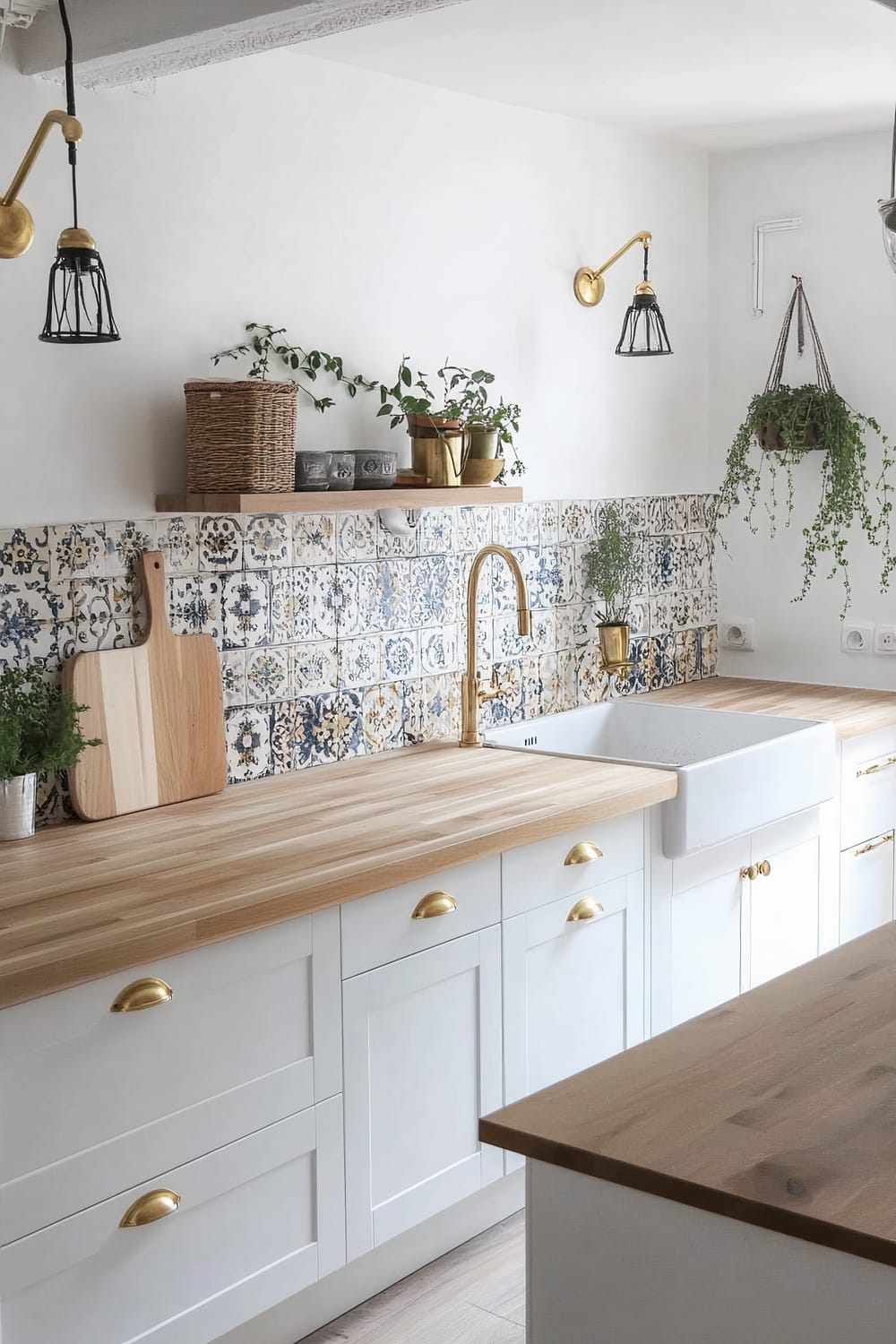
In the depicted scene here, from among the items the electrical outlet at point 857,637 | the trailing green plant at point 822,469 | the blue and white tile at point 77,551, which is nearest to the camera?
the blue and white tile at point 77,551

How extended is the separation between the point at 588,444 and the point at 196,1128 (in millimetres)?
2341

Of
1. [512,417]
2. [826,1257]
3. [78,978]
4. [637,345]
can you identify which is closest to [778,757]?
[512,417]

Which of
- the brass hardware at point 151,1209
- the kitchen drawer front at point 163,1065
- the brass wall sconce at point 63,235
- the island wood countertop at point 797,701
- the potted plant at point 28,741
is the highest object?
the brass wall sconce at point 63,235

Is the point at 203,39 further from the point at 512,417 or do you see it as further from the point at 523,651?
the point at 523,651

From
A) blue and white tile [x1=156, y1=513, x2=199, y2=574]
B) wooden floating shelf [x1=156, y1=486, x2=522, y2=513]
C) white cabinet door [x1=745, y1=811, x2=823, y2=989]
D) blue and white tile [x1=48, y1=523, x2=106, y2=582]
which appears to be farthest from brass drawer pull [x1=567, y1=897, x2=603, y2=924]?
blue and white tile [x1=48, y1=523, x2=106, y2=582]

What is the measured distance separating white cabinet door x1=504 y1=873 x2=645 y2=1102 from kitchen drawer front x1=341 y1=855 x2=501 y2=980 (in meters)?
0.11

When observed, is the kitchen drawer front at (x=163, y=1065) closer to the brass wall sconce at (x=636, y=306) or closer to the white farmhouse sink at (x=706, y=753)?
the white farmhouse sink at (x=706, y=753)

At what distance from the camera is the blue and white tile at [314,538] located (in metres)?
3.04

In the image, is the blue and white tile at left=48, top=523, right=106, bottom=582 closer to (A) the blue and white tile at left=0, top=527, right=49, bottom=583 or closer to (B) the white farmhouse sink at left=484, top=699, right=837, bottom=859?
(A) the blue and white tile at left=0, top=527, right=49, bottom=583

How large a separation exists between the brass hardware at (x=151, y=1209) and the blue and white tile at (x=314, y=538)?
140 centimetres

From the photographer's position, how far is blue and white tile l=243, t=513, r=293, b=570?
9.64 ft

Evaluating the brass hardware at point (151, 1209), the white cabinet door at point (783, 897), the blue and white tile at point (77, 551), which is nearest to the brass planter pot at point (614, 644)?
the white cabinet door at point (783, 897)

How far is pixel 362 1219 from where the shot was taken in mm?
2408

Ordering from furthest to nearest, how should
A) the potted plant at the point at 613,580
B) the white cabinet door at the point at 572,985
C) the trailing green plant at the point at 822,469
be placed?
the trailing green plant at the point at 822,469
the potted plant at the point at 613,580
the white cabinet door at the point at 572,985
